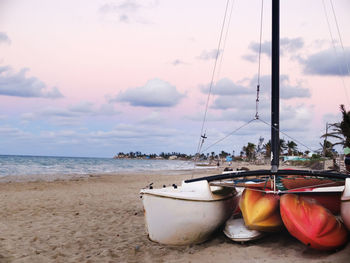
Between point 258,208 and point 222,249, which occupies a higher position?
point 258,208

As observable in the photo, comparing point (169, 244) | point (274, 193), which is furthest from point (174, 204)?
point (274, 193)

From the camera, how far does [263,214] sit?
18.1 ft

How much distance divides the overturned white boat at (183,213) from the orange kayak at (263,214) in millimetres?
551

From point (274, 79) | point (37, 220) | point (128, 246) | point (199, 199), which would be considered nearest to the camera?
point (199, 199)

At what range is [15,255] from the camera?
5.69 meters

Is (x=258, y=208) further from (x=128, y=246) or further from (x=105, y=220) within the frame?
(x=105, y=220)

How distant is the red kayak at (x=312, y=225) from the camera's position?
4.89m

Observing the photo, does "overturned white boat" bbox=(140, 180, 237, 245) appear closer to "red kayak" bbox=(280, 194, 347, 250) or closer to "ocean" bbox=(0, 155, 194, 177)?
"red kayak" bbox=(280, 194, 347, 250)

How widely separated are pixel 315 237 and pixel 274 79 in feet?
11.6

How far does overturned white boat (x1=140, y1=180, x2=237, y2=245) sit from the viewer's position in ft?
18.0

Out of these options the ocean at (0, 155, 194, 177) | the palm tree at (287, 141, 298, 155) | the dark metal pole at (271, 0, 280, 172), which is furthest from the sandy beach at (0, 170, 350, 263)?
the palm tree at (287, 141, 298, 155)

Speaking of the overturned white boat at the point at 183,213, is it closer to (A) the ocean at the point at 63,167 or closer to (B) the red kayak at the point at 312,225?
(B) the red kayak at the point at 312,225

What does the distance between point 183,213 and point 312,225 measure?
2.00 m

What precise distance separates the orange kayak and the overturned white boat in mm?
551
